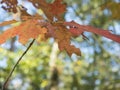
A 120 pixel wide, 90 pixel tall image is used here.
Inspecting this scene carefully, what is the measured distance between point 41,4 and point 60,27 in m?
0.17

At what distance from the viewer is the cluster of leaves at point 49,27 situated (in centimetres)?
94

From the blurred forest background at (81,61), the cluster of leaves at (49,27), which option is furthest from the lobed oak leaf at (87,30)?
the blurred forest background at (81,61)

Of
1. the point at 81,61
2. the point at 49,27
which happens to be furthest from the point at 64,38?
the point at 81,61

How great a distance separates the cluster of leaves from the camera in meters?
0.94

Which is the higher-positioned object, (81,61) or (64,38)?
(81,61)

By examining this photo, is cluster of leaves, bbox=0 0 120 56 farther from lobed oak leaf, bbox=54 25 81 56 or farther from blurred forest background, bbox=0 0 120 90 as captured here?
blurred forest background, bbox=0 0 120 90

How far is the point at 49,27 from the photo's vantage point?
1.05 meters

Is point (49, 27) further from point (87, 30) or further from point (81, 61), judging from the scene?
point (81, 61)

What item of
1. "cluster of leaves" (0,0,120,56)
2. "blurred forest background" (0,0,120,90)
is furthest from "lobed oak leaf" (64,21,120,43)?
"blurred forest background" (0,0,120,90)

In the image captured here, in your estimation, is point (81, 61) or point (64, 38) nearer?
point (64, 38)

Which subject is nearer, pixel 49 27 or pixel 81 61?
pixel 49 27

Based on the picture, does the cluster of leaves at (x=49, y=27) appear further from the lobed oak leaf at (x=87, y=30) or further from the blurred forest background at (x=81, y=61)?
the blurred forest background at (x=81, y=61)

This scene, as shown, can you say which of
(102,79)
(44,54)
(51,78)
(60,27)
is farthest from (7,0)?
(44,54)

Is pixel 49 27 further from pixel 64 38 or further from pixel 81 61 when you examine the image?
pixel 81 61
